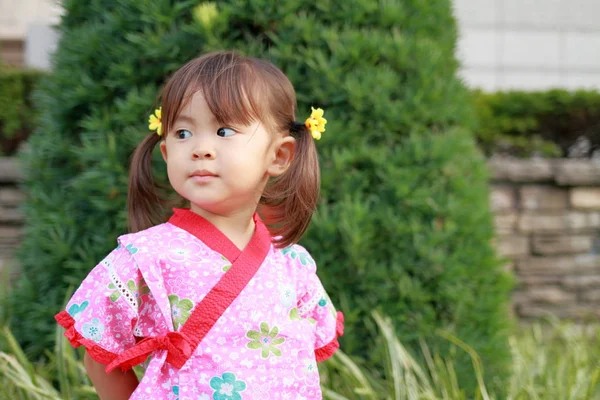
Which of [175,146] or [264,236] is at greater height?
[175,146]

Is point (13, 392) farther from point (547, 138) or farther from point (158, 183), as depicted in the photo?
point (547, 138)

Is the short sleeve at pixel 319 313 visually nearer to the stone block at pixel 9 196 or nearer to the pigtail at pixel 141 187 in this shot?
the pigtail at pixel 141 187

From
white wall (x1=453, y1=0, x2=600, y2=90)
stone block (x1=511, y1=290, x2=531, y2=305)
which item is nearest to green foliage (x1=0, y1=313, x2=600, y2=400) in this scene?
stone block (x1=511, y1=290, x2=531, y2=305)

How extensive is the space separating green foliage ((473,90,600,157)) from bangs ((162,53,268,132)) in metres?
3.68

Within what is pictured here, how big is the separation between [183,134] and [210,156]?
0.10m

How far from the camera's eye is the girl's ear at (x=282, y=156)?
5.64 ft

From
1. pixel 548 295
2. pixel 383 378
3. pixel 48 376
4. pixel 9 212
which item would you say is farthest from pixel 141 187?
pixel 548 295

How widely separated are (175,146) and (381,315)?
3.88ft

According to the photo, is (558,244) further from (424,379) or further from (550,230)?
(424,379)

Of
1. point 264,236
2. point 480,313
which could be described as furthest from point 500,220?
point 264,236

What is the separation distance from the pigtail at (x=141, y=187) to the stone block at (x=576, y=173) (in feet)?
11.4

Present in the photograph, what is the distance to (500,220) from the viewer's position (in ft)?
15.2

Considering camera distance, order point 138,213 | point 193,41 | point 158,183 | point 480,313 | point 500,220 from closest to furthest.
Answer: point 138,213, point 158,183, point 193,41, point 480,313, point 500,220

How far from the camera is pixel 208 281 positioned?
61.6 inches
